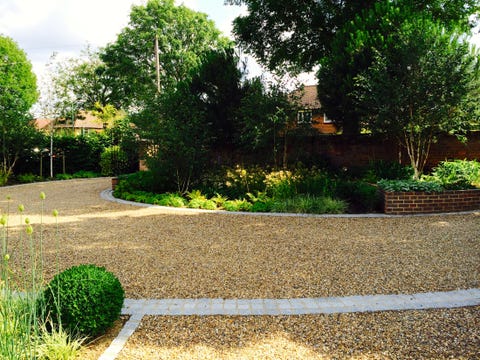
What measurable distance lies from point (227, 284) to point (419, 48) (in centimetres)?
770

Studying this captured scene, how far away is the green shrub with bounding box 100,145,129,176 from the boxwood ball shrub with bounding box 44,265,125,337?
16.8 metres

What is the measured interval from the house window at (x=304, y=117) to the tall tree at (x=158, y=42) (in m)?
21.1

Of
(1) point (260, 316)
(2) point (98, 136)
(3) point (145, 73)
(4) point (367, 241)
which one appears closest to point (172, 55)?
(3) point (145, 73)

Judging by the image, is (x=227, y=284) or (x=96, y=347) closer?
(x=96, y=347)

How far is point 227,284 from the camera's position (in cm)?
403

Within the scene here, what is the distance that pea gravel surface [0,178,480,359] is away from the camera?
2812 mm

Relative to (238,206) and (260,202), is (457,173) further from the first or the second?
(238,206)

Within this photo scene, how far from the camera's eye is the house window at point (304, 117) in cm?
1047

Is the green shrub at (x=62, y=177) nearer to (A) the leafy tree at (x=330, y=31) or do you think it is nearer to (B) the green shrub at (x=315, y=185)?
(A) the leafy tree at (x=330, y=31)

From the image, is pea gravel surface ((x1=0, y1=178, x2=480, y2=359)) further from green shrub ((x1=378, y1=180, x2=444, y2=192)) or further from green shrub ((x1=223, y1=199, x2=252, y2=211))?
green shrub ((x1=378, y1=180, x2=444, y2=192))

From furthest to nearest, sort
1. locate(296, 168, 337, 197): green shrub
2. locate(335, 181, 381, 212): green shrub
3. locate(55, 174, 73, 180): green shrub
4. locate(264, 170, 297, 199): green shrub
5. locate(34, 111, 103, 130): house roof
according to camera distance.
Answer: locate(34, 111, 103, 130): house roof
locate(55, 174, 73, 180): green shrub
locate(264, 170, 297, 199): green shrub
locate(296, 168, 337, 197): green shrub
locate(335, 181, 381, 212): green shrub

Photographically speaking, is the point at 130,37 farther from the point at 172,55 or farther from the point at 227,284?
→ the point at 227,284

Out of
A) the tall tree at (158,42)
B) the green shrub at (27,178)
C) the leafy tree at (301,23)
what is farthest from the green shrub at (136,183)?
the tall tree at (158,42)

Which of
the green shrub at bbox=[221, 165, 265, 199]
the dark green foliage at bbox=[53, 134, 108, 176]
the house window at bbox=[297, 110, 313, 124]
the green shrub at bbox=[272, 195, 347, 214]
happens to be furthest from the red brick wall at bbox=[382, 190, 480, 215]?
the dark green foliage at bbox=[53, 134, 108, 176]
